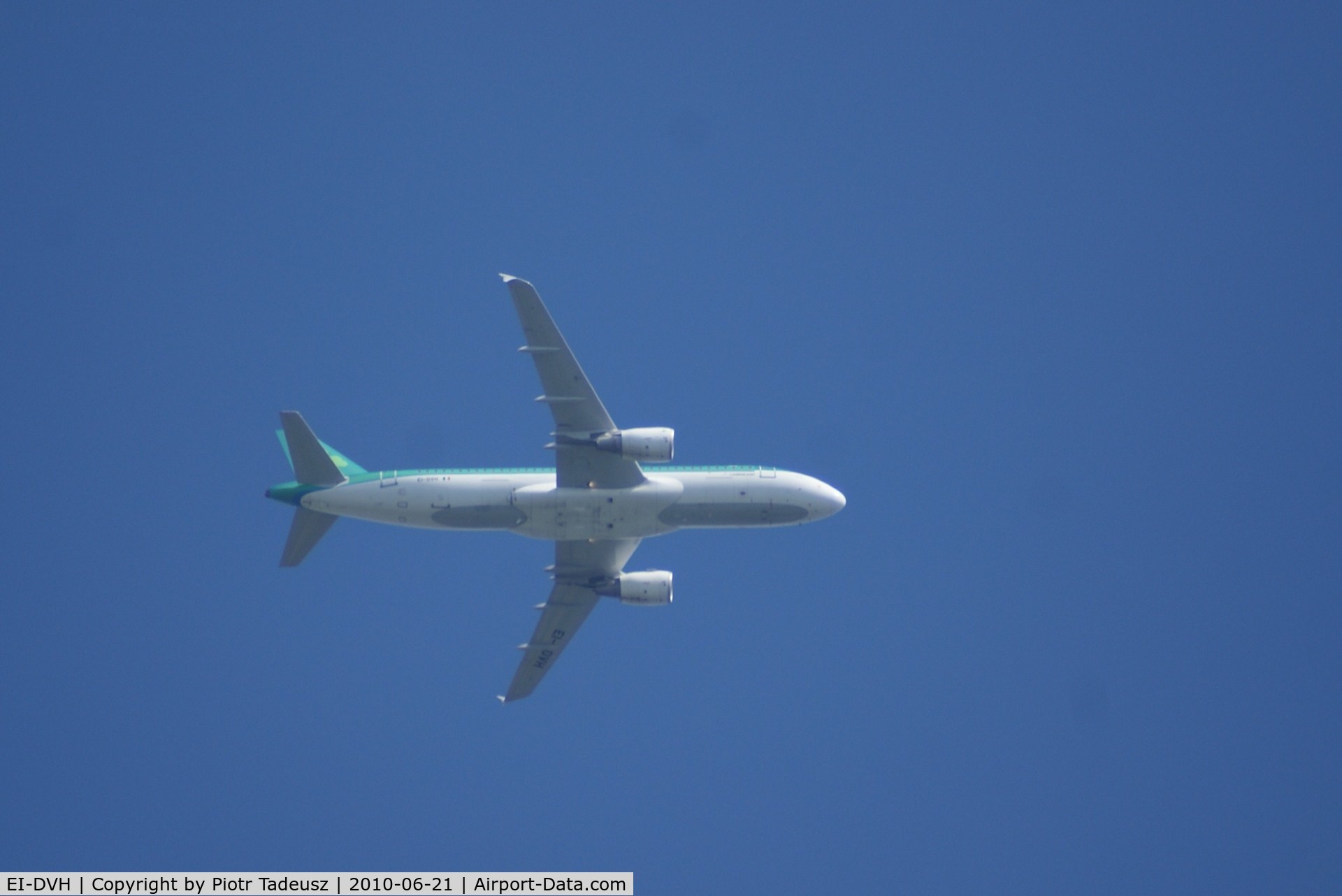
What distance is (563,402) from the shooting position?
50.1 meters

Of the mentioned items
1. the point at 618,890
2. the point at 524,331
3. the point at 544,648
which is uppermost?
the point at 524,331

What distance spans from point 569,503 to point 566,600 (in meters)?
6.70

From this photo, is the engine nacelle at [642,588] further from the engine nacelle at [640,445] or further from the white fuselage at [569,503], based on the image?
the engine nacelle at [640,445]

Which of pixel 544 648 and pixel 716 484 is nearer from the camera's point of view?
pixel 716 484

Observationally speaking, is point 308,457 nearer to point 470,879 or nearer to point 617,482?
point 617,482

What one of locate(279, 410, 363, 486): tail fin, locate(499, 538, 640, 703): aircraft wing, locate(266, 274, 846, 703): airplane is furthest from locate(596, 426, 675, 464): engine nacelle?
locate(279, 410, 363, 486): tail fin

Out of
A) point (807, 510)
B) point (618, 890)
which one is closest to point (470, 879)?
point (618, 890)

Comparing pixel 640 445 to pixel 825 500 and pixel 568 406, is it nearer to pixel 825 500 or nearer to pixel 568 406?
Answer: pixel 568 406

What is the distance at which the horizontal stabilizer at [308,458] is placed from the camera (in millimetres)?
51344

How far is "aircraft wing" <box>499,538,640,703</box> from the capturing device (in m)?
56.0

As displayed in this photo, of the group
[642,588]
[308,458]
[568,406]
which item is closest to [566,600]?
[642,588]

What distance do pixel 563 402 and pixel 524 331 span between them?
120 inches

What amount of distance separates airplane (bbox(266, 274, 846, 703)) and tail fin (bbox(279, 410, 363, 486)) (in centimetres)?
4

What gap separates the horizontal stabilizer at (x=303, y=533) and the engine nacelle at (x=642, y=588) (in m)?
11.0
